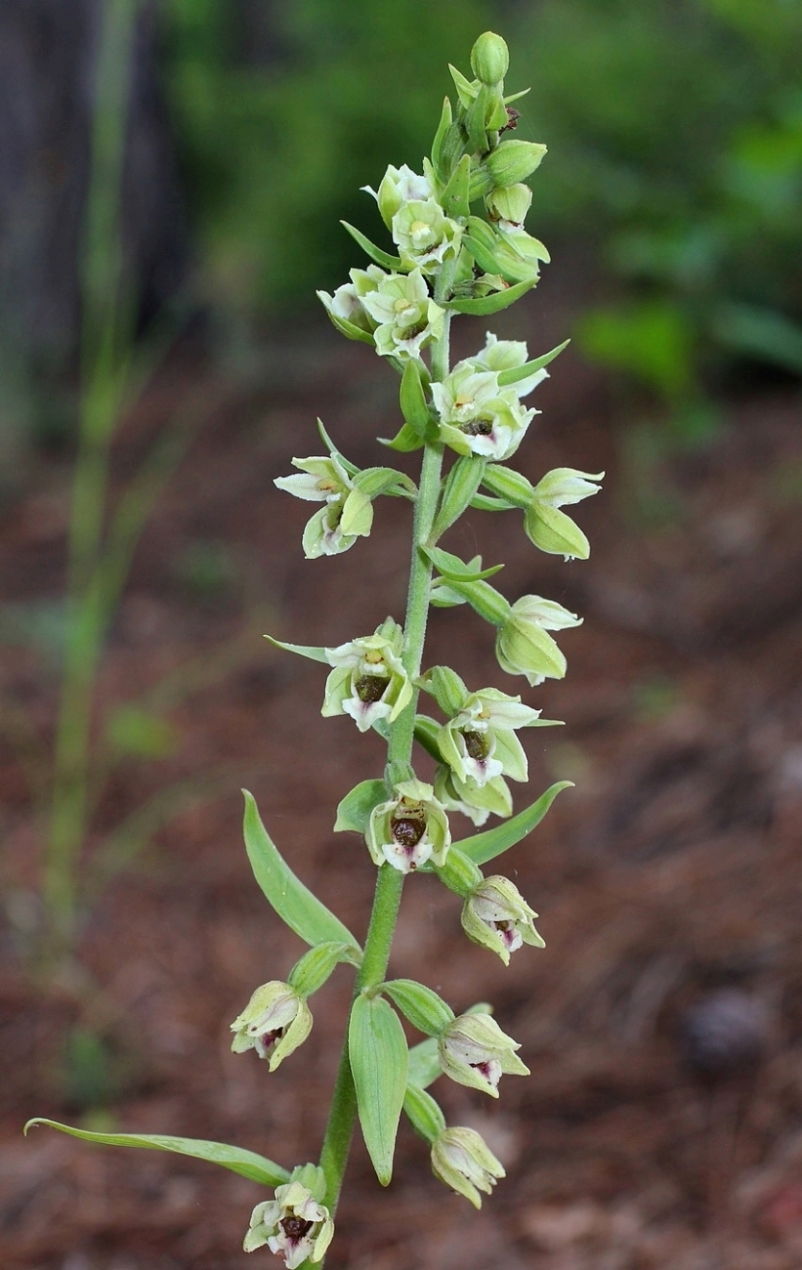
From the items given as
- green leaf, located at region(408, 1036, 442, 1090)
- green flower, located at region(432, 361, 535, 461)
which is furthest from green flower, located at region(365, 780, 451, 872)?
green flower, located at region(432, 361, 535, 461)

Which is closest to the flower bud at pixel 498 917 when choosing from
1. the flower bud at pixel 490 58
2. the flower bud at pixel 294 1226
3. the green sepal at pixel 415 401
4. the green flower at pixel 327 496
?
the flower bud at pixel 294 1226

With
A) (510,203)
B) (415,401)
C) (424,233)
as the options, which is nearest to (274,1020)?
(415,401)

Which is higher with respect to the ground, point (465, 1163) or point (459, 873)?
point (459, 873)

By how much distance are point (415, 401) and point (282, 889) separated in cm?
80

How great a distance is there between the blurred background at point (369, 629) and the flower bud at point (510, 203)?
1.29 m

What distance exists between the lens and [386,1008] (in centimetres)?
182

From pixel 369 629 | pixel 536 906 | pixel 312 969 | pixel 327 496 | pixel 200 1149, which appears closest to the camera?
pixel 200 1149

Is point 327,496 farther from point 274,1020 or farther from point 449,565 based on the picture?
point 274,1020

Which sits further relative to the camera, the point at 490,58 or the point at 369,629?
the point at 369,629

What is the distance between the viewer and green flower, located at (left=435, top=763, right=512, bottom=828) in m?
1.88

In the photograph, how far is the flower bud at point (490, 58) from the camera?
5.80ft

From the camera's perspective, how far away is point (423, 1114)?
1904 mm

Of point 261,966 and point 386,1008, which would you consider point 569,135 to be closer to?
point 261,966

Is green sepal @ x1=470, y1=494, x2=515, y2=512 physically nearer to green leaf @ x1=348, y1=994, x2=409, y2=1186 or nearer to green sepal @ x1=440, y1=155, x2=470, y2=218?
green sepal @ x1=440, y1=155, x2=470, y2=218
